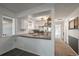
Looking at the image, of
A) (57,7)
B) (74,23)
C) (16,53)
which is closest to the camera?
(57,7)

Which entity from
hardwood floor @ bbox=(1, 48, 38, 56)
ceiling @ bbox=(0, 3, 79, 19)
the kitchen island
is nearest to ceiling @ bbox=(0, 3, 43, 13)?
ceiling @ bbox=(0, 3, 79, 19)

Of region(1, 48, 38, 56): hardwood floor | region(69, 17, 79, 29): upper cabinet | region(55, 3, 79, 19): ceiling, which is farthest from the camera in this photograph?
region(69, 17, 79, 29): upper cabinet

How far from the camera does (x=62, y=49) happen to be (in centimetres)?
183

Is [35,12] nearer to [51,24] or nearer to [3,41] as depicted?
[51,24]

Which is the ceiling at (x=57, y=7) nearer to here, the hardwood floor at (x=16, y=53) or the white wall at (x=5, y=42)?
the white wall at (x=5, y=42)

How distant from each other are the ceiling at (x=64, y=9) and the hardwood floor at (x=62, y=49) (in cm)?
54

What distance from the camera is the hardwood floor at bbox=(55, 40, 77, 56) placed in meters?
1.75

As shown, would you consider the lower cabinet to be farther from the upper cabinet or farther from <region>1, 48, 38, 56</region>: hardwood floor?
the upper cabinet

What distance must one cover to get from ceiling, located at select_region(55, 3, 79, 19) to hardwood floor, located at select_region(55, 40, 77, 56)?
21.1 inches

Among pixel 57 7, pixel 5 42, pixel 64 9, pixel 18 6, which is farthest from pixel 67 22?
pixel 5 42

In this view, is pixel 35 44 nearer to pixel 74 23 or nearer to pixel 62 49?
pixel 62 49

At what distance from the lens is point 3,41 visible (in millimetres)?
1749

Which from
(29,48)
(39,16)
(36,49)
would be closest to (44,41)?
(36,49)

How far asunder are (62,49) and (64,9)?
84cm
